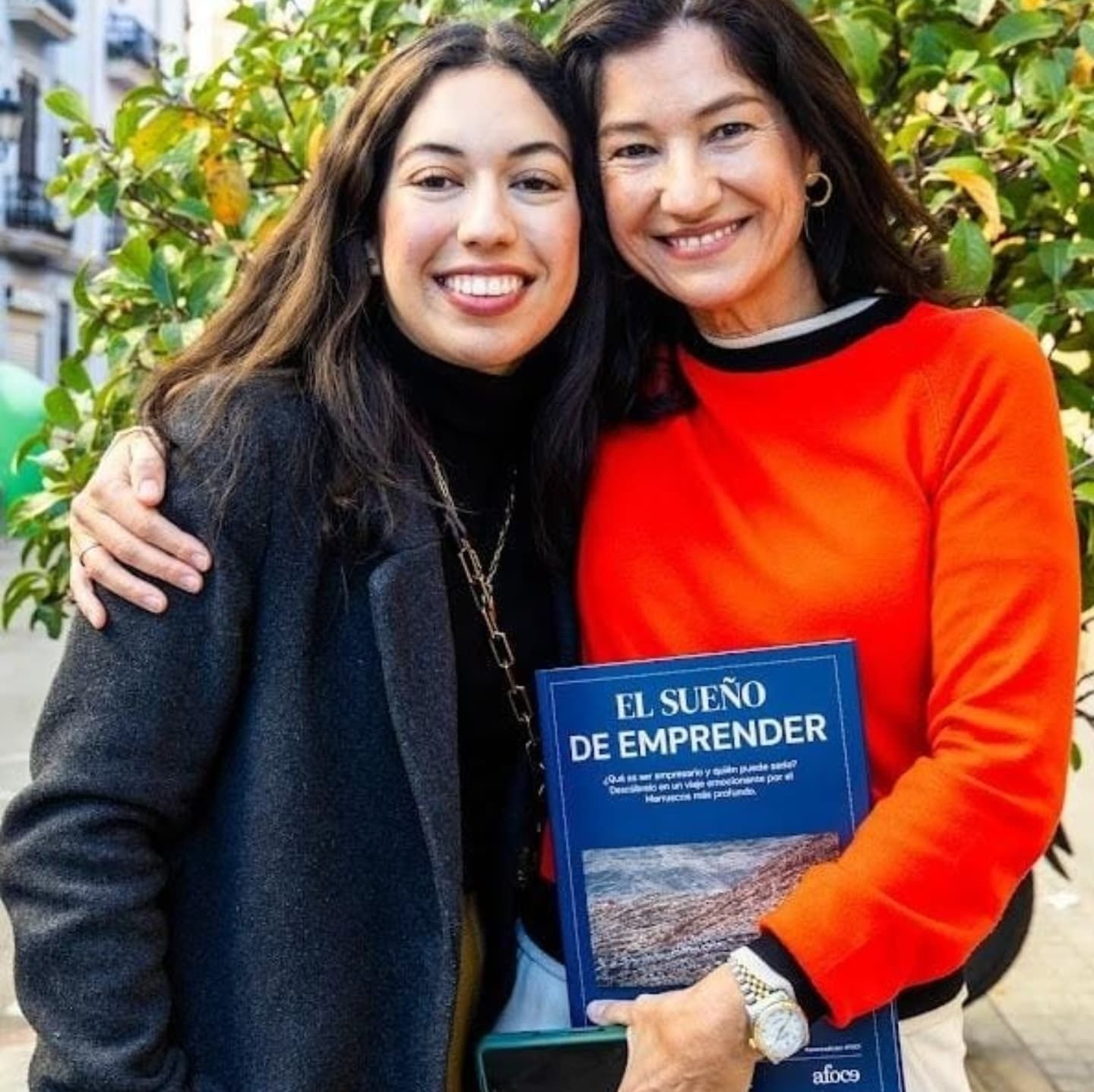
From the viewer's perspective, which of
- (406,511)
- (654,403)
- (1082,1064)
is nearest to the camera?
(406,511)

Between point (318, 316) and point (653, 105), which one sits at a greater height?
point (653, 105)

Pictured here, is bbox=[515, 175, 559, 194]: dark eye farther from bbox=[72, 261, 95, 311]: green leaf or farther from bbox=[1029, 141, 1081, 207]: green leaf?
bbox=[72, 261, 95, 311]: green leaf

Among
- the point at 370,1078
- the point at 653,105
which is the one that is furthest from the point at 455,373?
the point at 370,1078

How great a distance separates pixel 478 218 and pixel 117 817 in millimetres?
790

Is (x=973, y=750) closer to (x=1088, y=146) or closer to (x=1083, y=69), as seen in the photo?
(x=1088, y=146)

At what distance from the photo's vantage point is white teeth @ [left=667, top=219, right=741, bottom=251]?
1.85 meters

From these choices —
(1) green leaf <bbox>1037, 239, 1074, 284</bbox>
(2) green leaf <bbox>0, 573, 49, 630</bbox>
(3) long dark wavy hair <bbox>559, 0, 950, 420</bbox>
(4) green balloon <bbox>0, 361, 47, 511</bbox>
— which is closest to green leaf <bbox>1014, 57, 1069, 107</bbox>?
(1) green leaf <bbox>1037, 239, 1074, 284</bbox>

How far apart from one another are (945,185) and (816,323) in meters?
1.22

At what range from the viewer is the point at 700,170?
5.97 ft

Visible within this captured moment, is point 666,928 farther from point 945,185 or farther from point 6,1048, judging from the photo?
point 6,1048

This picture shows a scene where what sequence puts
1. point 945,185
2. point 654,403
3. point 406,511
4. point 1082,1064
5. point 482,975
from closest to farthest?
point 406,511
point 482,975
point 654,403
point 945,185
point 1082,1064

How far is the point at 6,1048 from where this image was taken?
426cm

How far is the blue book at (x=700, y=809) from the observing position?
1.65 m

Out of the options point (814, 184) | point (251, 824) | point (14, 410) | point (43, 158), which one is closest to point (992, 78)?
point (814, 184)
